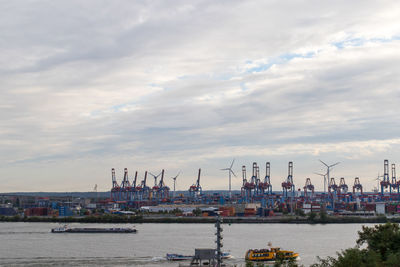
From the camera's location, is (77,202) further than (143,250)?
Yes

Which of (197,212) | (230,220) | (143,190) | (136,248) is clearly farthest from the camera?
(143,190)

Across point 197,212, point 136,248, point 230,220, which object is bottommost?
point 230,220

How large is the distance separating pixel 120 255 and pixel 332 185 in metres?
80.1

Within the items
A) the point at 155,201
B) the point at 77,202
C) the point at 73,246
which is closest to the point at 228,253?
the point at 73,246

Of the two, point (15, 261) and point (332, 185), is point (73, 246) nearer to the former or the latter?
point (15, 261)

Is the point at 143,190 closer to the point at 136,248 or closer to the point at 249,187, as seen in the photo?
the point at 249,187

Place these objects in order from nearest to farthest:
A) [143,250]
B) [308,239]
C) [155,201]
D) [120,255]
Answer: [120,255] < [143,250] < [308,239] < [155,201]

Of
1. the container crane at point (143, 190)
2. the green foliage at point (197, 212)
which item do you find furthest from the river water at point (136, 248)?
the container crane at point (143, 190)

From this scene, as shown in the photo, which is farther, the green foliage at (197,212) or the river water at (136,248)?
the green foliage at (197,212)

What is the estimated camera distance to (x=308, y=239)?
1560 inches

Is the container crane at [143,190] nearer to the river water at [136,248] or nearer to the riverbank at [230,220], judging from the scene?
the riverbank at [230,220]

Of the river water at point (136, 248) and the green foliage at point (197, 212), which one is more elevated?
the green foliage at point (197, 212)

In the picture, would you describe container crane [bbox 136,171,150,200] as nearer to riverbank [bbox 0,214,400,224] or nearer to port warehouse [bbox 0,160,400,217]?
port warehouse [bbox 0,160,400,217]

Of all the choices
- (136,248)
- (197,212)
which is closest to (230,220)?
(197,212)
